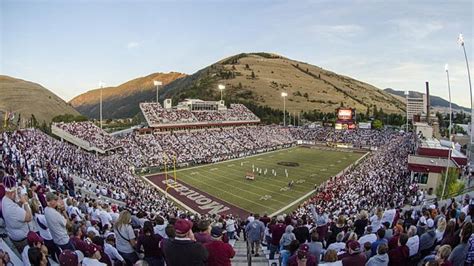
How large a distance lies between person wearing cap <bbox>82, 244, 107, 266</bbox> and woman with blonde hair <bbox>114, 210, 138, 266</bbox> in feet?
2.30

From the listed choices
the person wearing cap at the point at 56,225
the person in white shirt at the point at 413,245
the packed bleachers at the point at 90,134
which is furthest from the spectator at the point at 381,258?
the packed bleachers at the point at 90,134

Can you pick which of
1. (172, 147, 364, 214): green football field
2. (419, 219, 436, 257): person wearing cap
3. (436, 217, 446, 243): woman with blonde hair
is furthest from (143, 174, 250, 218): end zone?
(419, 219, 436, 257): person wearing cap

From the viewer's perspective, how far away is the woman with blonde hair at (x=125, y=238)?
6429 millimetres

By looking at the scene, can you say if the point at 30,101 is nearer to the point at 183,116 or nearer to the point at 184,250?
the point at 183,116

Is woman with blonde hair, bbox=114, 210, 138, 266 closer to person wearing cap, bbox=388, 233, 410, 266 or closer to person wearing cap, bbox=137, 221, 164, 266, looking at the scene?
person wearing cap, bbox=137, 221, 164, 266

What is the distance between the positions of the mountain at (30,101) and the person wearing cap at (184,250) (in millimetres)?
164705

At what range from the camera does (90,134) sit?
47.8 m

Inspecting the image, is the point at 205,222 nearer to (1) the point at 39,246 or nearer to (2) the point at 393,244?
(1) the point at 39,246

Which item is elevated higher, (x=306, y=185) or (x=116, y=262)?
(x=116, y=262)

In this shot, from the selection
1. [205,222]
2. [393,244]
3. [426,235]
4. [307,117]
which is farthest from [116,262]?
[307,117]

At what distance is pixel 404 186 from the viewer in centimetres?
2705

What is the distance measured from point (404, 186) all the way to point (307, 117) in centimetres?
10524

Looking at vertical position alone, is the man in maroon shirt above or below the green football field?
above

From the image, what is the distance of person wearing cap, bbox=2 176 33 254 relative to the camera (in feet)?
20.3
